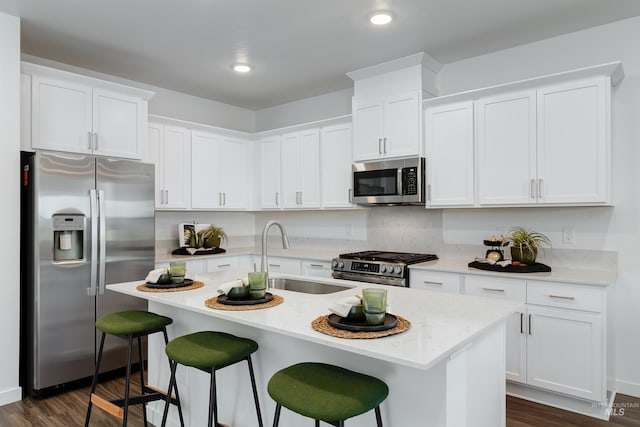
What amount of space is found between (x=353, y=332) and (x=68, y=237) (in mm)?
2648

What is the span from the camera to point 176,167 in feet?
14.6

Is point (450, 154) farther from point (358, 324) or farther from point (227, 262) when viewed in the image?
point (227, 262)

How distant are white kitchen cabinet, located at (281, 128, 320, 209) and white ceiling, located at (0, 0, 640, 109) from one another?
71 centimetres

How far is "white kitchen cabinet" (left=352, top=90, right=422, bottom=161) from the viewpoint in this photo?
3730mm

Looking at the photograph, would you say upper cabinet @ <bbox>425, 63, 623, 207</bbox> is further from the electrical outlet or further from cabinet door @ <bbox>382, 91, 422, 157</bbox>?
the electrical outlet

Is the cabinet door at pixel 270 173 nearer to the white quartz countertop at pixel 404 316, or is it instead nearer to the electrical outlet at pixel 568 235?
the white quartz countertop at pixel 404 316

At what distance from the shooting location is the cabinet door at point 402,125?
12.2ft

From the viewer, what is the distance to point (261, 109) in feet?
18.6

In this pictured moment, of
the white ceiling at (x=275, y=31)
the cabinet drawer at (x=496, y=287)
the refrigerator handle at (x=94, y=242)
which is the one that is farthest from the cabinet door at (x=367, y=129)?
the refrigerator handle at (x=94, y=242)

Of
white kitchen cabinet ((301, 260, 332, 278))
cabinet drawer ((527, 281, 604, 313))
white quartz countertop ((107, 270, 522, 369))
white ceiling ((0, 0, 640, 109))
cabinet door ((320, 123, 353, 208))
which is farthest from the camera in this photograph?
cabinet door ((320, 123, 353, 208))

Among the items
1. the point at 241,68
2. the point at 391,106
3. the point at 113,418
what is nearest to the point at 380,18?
the point at 391,106

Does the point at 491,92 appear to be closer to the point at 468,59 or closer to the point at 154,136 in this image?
the point at 468,59

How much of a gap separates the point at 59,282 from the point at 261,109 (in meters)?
3.38

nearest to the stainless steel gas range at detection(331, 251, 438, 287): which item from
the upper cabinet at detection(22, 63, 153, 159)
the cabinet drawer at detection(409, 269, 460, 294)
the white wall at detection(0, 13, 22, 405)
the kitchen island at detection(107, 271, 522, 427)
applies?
the cabinet drawer at detection(409, 269, 460, 294)
